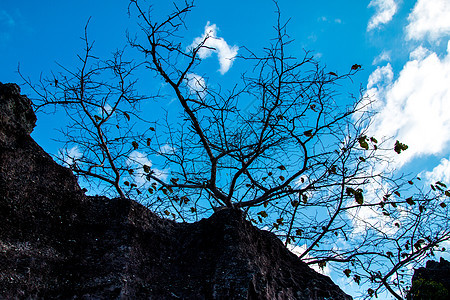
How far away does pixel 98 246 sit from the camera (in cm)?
179

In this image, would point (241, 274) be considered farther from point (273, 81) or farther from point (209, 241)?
point (273, 81)

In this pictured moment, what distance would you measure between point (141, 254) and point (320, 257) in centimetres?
341

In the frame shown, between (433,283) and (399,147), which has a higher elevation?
(399,147)

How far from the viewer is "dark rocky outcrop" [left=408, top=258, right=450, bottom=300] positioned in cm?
574

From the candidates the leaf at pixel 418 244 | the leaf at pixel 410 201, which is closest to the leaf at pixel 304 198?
the leaf at pixel 410 201

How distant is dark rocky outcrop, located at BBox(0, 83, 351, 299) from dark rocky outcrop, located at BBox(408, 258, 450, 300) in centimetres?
481

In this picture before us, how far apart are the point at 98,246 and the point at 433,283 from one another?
638cm

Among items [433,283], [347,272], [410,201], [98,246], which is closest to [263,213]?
[347,272]

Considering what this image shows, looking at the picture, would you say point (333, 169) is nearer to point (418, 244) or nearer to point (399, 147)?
point (399, 147)

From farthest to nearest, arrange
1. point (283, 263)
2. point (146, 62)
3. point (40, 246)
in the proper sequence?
point (146, 62) < point (283, 263) < point (40, 246)

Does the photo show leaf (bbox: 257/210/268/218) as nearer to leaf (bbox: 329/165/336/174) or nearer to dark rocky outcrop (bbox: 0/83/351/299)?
leaf (bbox: 329/165/336/174)

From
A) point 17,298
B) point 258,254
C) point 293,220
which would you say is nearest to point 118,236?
point 17,298

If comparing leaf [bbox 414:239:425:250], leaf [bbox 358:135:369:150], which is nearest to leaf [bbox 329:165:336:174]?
leaf [bbox 358:135:369:150]

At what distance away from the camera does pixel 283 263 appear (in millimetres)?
2432
